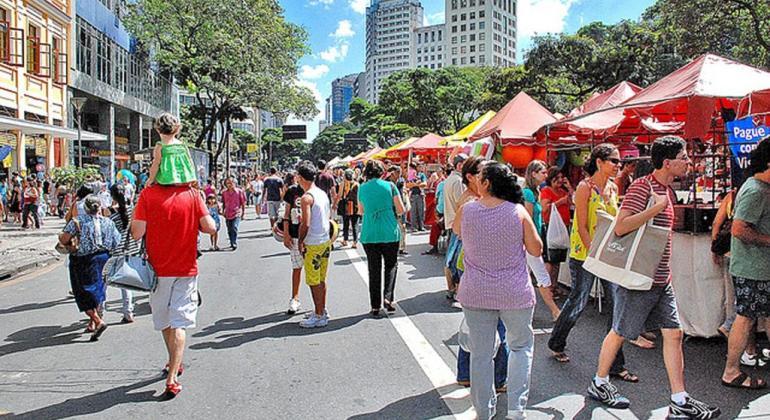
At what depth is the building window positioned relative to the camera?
2303 cm

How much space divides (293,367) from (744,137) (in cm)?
489

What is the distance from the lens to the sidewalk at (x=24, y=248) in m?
11.4

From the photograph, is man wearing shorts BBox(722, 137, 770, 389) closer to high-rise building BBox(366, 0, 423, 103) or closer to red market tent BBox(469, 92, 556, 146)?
red market tent BBox(469, 92, 556, 146)

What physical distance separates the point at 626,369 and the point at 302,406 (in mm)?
2666

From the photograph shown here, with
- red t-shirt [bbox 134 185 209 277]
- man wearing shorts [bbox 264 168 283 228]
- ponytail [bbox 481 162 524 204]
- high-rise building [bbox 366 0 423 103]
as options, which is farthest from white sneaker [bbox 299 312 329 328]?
high-rise building [bbox 366 0 423 103]

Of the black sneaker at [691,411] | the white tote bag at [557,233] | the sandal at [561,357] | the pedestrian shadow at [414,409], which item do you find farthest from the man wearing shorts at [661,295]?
the white tote bag at [557,233]

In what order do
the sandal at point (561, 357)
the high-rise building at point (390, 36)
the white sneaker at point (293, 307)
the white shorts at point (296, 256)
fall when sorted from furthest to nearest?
the high-rise building at point (390, 36)
the white sneaker at point (293, 307)
the white shorts at point (296, 256)
the sandal at point (561, 357)

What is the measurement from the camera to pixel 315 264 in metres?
6.48

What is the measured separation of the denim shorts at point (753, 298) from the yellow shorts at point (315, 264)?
388cm

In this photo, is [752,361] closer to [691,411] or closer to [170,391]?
[691,411]

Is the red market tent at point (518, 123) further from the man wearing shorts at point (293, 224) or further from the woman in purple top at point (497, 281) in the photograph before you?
the woman in purple top at point (497, 281)

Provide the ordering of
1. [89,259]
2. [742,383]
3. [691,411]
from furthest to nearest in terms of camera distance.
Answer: [89,259], [742,383], [691,411]

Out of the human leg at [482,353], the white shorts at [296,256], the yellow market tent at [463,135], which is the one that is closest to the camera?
the human leg at [482,353]

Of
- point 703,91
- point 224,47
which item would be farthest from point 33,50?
point 703,91
